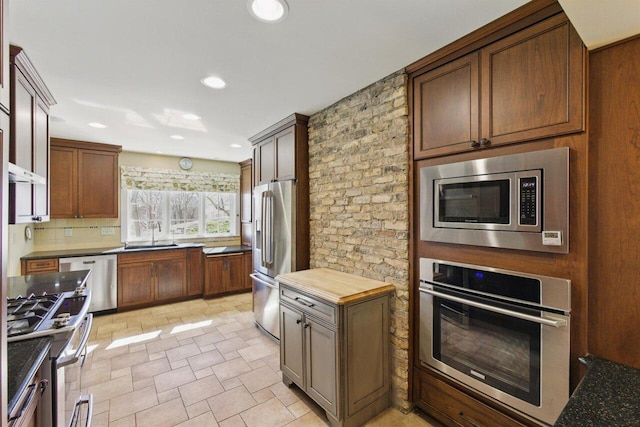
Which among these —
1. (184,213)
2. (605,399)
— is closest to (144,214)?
(184,213)

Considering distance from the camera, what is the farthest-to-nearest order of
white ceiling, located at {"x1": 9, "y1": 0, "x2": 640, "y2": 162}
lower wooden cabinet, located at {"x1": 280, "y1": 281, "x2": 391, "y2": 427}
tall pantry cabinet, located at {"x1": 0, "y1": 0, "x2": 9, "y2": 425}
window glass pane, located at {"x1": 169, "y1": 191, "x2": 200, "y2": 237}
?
window glass pane, located at {"x1": 169, "y1": 191, "x2": 200, "y2": 237}, lower wooden cabinet, located at {"x1": 280, "y1": 281, "x2": 391, "y2": 427}, white ceiling, located at {"x1": 9, "y1": 0, "x2": 640, "y2": 162}, tall pantry cabinet, located at {"x1": 0, "y1": 0, "x2": 9, "y2": 425}

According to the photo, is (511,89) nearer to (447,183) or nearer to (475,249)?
(447,183)

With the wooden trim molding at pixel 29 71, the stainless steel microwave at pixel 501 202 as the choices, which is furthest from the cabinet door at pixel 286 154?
the wooden trim molding at pixel 29 71

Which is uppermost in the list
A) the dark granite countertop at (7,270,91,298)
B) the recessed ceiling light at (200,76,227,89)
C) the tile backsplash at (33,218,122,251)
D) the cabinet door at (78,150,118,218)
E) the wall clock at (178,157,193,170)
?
the recessed ceiling light at (200,76,227,89)

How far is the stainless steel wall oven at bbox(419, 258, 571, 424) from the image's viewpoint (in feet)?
4.68

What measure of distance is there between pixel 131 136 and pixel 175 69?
2366 millimetres

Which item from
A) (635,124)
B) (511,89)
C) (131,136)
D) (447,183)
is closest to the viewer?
(635,124)

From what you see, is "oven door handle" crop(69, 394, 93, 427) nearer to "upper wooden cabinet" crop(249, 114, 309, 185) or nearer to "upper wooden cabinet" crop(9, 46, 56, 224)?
"upper wooden cabinet" crop(9, 46, 56, 224)

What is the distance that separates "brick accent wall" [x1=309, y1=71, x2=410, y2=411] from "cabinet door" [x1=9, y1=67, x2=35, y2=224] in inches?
89.7

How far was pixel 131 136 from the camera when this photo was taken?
389 cm

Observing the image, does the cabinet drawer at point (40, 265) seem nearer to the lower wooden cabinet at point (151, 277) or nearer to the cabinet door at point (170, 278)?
the lower wooden cabinet at point (151, 277)

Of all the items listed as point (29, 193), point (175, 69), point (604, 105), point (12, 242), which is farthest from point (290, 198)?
point (12, 242)

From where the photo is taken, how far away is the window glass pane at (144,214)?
489 centimetres

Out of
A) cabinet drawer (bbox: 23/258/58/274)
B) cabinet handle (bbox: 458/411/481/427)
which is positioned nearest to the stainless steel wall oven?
cabinet handle (bbox: 458/411/481/427)
